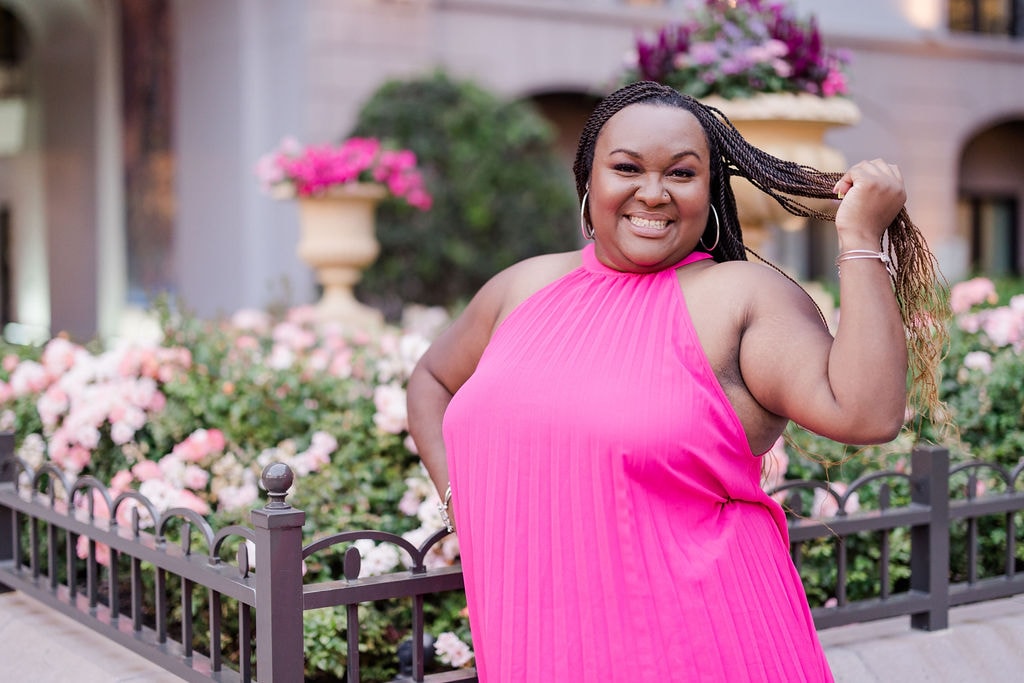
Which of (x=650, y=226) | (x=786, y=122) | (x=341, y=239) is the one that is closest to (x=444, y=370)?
(x=650, y=226)

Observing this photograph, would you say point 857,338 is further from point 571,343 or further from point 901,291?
point 571,343

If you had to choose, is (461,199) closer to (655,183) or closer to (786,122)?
(786,122)

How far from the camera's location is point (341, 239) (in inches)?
367

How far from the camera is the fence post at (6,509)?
378 cm

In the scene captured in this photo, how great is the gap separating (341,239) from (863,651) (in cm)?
667

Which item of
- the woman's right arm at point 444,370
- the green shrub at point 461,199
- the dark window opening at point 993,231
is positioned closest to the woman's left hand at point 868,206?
the woman's right arm at point 444,370

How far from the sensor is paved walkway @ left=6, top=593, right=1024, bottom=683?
10.2 ft

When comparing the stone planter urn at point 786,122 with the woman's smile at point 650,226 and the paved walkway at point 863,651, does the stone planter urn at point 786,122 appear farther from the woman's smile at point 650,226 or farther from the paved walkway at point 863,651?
the woman's smile at point 650,226

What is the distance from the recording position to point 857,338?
1826mm

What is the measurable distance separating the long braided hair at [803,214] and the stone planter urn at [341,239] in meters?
6.98

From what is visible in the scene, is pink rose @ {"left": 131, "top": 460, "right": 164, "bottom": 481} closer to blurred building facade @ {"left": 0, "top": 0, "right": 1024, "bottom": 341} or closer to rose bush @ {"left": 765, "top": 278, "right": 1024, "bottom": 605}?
rose bush @ {"left": 765, "top": 278, "right": 1024, "bottom": 605}

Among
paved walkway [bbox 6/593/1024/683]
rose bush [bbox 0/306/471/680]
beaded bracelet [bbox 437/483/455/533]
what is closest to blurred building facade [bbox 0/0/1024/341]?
rose bush [bbox 0/306/471/680]

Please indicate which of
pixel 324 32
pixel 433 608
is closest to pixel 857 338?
pixel 433 608

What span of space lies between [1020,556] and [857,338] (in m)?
2.54
